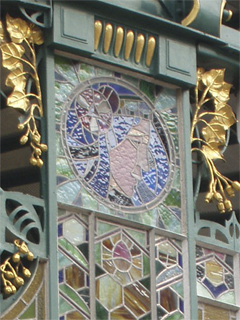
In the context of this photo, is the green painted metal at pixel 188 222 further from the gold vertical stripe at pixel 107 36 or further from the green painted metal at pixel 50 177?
the green painted metal at pixel 50 177

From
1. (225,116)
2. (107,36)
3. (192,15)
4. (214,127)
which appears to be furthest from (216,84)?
(107,36)

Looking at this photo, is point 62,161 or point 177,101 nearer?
point 62,161

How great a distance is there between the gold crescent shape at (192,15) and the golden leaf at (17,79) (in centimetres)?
243

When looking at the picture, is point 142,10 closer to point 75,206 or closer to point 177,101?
point 177,101

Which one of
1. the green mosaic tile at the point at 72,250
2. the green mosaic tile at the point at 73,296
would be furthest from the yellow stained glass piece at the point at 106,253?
the green mosaic tile at the point at 73,296

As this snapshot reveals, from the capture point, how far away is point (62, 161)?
20.8 metres

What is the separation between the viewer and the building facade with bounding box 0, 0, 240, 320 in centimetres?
2034

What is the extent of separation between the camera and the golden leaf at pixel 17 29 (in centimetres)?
2078

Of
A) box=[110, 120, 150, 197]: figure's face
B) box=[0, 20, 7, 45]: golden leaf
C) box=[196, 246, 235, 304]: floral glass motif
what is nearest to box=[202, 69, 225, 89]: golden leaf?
box=[110, 120, 150, 197]: figure's face

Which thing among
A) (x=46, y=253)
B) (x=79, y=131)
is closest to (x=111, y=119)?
(x=79, y=131)

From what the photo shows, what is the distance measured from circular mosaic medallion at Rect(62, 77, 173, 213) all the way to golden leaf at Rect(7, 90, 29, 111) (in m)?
0.53

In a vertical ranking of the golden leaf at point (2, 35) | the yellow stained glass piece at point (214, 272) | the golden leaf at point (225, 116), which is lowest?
the yellow stained glass piece at point (214, 272)

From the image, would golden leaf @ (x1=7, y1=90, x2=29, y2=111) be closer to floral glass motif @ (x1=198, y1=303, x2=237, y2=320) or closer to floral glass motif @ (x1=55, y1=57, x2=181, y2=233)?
floral glass motif @ (x1=55, y1=57, x2=181, y2=233)

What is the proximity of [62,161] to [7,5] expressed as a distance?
1.82 metres
